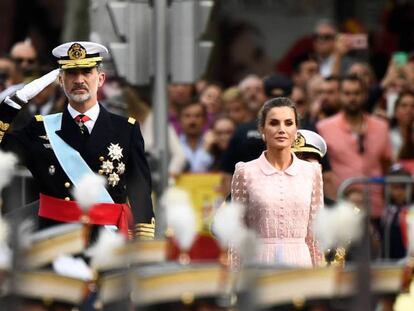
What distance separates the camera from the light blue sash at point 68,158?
35.9ft

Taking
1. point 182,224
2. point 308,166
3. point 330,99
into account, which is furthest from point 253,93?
point 182,224

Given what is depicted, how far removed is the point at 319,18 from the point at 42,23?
325 cm

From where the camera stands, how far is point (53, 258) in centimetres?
770

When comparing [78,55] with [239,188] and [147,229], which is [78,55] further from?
[239,188]

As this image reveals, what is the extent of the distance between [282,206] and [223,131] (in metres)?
7.04

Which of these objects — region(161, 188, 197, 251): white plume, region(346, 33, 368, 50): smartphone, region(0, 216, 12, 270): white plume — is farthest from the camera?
region(346, 33, 368, 50): smartphone

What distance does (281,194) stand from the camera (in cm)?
1087

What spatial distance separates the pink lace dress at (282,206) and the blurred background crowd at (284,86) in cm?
249

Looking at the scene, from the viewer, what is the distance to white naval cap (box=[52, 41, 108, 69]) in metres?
11.3

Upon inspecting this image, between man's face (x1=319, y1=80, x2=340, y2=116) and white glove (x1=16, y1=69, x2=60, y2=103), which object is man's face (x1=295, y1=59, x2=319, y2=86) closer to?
man's face (x1=319, y1=80, x2=340, y2=116)

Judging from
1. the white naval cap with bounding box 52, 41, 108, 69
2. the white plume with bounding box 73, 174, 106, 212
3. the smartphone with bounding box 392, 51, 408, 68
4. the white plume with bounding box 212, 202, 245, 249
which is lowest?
the white plume with bounding box 212, 202, 245, 249

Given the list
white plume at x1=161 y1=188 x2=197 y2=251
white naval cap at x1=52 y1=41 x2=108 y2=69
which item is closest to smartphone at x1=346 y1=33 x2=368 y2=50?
white naval cap at x1=52 y1=41 x2=108 y2=69

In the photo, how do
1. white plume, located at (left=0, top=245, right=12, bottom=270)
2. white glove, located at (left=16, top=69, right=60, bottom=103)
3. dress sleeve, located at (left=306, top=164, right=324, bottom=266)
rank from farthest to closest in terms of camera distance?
1. white glove, located at (left=16, top=69, right=60, bottom=103)
2. dress sleeve, located at (left=306, top=164, right=324, bottom=266)
3. white plume, located at (left=0, top=245, right=12, bottom=270)

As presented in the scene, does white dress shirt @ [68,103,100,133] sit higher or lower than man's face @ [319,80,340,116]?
lower
